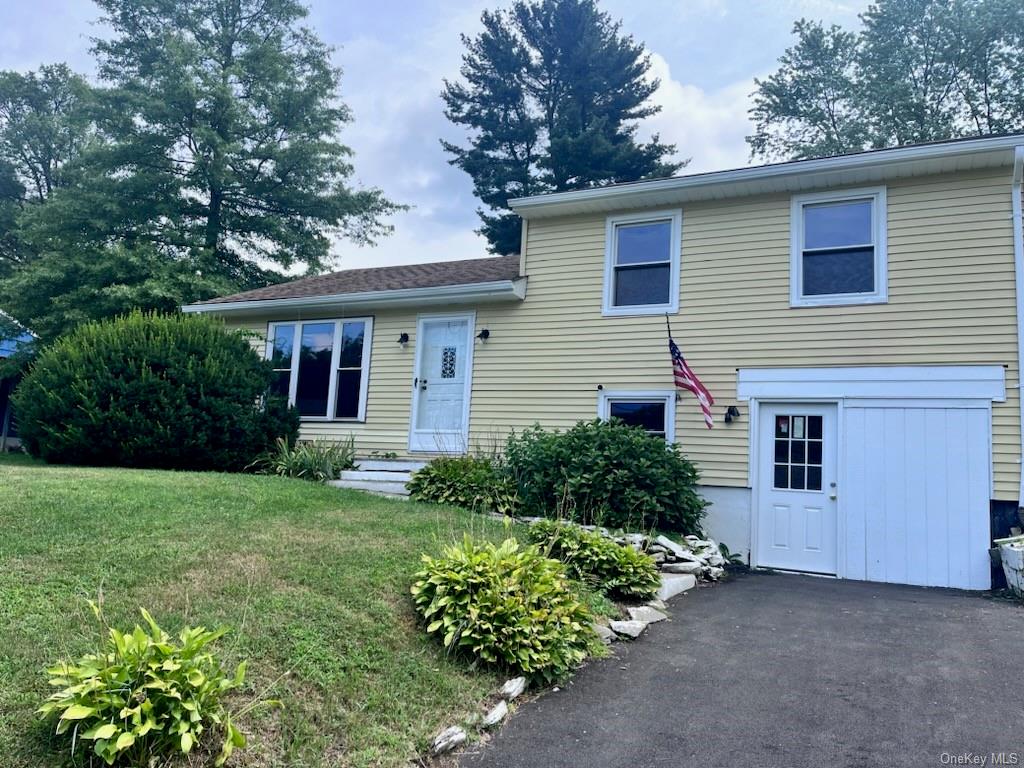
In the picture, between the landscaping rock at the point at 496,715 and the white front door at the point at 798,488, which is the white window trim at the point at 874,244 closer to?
the white front door at the point at 798,488

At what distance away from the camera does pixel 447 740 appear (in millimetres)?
3207

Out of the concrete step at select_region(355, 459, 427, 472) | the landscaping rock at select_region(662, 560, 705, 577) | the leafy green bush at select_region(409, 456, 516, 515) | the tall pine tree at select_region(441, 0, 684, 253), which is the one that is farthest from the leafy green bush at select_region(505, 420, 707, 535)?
the tall pine tree at select_region(441, 0, 684, 253)

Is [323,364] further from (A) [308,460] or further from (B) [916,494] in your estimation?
(B) [916,494]

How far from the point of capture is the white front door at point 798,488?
7.90 m

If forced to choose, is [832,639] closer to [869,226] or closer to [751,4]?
[869,226]

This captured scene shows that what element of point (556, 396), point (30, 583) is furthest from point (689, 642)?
point (556, 396)

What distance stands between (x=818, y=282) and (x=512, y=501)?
460 cm

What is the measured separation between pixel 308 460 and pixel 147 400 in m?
2.46

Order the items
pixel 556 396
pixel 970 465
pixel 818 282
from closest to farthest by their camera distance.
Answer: pixel 970 465 → pixel 818 282 → pixel 556 396

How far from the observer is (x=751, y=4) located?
1099 centimetres

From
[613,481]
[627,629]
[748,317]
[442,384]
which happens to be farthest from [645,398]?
[627,629]

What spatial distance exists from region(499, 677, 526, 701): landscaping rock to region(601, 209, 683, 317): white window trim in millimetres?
6207

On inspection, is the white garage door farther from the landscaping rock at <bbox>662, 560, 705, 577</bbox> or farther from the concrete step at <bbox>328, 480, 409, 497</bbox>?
the concrete step at <bbox>328, 480, 409, 497</bbox>

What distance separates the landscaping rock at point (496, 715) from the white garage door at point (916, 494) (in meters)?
5.55
